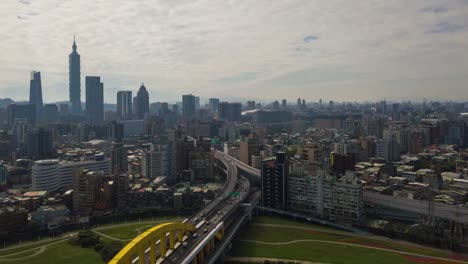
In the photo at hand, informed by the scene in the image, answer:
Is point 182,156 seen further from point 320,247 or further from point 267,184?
point 320,247

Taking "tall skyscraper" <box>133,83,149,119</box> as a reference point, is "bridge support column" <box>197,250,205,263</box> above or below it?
below

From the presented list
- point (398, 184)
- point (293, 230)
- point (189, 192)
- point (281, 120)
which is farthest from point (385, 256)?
point (281, 120)

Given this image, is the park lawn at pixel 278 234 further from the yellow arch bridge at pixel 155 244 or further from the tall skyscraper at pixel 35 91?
the tall skyscraper at pixel 35 91

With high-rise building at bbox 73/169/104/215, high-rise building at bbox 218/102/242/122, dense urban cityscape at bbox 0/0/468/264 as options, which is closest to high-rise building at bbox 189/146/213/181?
dense urban cityscape at bbox 0/0/468/264

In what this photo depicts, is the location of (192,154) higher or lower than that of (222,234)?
higher

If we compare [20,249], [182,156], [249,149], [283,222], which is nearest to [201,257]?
[283,222]

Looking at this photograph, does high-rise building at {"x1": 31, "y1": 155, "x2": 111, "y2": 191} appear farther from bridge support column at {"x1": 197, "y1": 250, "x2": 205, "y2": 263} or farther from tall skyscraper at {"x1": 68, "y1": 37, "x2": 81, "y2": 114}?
tall skyscraper at {"x1": 68, "y1": 37, "x2": 81, "y2": 114}

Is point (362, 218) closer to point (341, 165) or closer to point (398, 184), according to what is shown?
point (398, 184)
